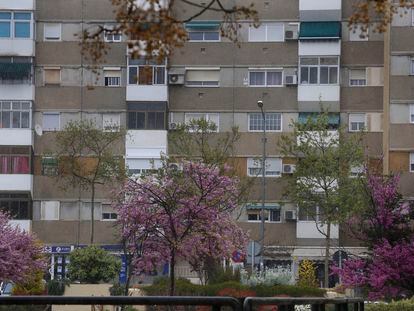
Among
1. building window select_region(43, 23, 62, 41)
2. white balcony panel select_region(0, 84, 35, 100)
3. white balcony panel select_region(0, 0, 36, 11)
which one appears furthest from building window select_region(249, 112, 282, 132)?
white balcony panel select_region(0, 0, 36, 11)

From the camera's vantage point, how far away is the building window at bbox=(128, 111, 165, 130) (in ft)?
219

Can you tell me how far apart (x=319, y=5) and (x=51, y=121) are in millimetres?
16164

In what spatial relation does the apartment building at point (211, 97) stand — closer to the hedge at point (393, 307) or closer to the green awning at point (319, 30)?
the green awning at point (319, 30)

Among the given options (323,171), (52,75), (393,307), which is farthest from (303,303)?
(52,75)

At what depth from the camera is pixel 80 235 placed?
66.6 m

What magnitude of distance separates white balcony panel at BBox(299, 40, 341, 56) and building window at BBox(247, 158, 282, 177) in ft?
20.1

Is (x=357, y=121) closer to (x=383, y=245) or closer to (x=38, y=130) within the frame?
(x=38, y=130)

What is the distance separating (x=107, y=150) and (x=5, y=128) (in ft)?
20.1

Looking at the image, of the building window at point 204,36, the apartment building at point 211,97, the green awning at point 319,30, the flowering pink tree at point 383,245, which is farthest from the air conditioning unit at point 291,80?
the flowering pink tree at point 383,245

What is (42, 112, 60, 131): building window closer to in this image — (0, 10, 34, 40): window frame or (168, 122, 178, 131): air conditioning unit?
(0, 10, 34, 40): window frame

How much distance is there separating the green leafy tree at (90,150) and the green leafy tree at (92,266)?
8031 mm

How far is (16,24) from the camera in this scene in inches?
2616

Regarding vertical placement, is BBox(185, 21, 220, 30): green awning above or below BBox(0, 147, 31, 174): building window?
above

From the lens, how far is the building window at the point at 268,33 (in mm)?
67188
